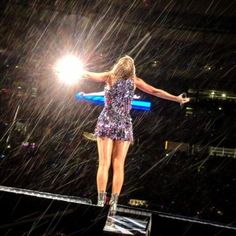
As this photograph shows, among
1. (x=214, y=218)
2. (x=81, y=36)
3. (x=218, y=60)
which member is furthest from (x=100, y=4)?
(x=214, y=218)

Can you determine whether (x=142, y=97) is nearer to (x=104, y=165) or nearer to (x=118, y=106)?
(x=118, y=106)

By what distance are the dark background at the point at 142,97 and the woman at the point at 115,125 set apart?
9.00ft

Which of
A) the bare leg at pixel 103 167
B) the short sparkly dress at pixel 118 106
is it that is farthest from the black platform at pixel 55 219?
the short sparkly dress at pixel 118 106

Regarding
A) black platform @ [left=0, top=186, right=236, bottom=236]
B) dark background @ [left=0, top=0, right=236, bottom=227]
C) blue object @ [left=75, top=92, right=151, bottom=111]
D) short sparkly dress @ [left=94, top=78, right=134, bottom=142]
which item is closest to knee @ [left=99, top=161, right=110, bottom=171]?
short sparkly dress @ [left=94, top=78, right=134, bottom=142]

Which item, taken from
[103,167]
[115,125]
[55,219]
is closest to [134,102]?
[115,125]

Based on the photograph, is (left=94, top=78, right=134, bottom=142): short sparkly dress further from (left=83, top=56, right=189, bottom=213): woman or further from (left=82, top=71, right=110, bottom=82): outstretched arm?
(left=82, top=71, right=110, bottom=82): outstretched arm

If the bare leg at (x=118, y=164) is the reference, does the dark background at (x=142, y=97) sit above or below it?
above

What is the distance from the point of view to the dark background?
20.3 ft

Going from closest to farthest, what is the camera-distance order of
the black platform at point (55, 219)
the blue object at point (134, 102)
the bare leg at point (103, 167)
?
the black platform at point (55, 219) < the bare leg at point (103, 167) < the blue object at point (134, 102)

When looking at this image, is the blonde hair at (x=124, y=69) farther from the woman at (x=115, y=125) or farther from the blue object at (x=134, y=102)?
the blue object at (x=134, y=102)

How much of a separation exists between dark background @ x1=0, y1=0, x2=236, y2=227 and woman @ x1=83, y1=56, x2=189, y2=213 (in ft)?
9.00

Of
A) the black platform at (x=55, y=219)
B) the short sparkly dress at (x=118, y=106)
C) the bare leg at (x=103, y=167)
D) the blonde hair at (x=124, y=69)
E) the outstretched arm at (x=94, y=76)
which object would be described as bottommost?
the black platform at (x=55, y=219)

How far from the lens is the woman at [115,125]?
10.6 feet

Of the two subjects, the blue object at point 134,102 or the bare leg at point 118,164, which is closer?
the bare leg at point 118,164
